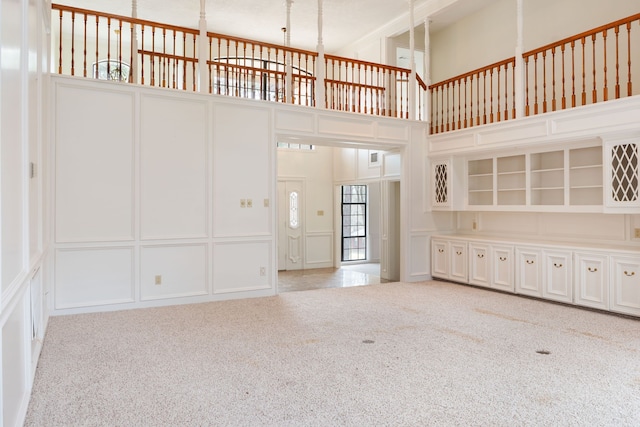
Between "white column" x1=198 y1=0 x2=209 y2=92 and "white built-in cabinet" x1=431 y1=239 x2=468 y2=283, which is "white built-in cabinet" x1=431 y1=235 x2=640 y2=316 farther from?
"white column" x1=198 y1=0 x2=209 y2=92

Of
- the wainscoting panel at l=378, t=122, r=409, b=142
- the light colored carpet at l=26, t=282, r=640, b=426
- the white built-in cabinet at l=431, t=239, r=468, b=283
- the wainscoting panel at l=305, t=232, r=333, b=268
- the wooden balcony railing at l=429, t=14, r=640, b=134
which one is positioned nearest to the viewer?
the light colored carpet at l=26, t=282, r=640, b=426

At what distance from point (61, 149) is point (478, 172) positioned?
253 inches

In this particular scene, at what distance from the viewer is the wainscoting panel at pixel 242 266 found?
6074 millimetres

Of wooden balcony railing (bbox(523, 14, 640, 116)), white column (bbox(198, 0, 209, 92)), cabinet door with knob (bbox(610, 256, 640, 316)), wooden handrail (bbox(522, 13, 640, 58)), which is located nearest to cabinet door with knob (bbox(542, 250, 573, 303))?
cabinet door with knob (bbox(610, 256, 640, 316))

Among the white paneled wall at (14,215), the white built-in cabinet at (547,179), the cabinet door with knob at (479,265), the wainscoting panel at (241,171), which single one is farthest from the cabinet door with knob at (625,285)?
the white paneled wall at (14,215)

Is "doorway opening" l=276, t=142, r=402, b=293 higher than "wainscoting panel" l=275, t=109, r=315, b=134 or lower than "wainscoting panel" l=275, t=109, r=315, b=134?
lower

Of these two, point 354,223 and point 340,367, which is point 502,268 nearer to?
point 340,367

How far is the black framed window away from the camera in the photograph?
1094cm

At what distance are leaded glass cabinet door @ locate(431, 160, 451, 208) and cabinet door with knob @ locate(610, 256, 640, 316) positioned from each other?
2.78m

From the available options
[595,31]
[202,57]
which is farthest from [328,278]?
[595,31]

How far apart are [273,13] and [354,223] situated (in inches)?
208

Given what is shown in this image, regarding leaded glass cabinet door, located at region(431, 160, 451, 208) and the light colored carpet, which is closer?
the light colored carpet

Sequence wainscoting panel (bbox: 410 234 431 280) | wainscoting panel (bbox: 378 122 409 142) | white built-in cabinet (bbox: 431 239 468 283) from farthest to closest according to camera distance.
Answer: wainscoting panel (bbox: 410 234 431 280) < wainscoting panel (bbox: 378 122 409 142) < white built-in cabinet (bbox: 431 239 468 283)

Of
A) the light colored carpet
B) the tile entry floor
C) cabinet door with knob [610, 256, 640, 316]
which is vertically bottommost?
the tile entry floor
